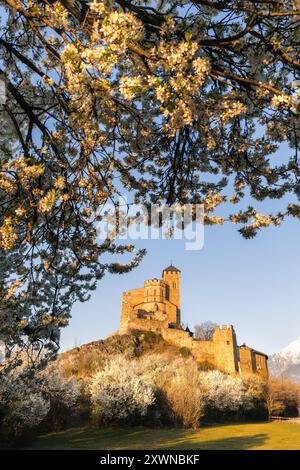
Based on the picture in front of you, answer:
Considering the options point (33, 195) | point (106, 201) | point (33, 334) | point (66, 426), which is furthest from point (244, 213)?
point (66, 426)

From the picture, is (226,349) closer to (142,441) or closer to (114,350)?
(114,350)

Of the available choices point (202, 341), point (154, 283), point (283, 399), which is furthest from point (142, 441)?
point (154, 283)

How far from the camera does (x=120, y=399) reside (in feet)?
79.3

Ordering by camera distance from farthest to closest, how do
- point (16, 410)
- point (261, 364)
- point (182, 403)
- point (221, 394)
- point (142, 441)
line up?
point (261, 364) → point (221, 394) → point (182, 403) → point (142, 441) → point (16, 410)

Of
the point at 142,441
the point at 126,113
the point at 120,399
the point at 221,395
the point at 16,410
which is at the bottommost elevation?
the point at 142,441

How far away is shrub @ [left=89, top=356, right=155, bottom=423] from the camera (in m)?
24.0

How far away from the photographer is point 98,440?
19594mm

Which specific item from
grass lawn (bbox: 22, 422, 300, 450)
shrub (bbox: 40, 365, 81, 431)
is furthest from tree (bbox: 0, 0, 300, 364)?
shrub (bbox: 40, 365, 81, 431)

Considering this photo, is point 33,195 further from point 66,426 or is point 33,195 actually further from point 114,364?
point 114,364

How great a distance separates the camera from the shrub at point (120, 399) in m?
24.0

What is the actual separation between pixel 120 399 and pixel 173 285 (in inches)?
2189

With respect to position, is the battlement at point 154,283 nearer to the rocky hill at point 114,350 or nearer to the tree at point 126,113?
the rocky hill at point 114,350

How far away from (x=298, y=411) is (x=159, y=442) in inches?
1576

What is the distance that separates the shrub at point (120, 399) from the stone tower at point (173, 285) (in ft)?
159
